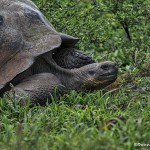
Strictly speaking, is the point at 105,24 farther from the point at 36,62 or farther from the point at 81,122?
the point at 81,122

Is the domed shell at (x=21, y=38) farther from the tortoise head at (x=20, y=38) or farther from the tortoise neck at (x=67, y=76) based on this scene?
the tortoise neck at (x=67, y=76)

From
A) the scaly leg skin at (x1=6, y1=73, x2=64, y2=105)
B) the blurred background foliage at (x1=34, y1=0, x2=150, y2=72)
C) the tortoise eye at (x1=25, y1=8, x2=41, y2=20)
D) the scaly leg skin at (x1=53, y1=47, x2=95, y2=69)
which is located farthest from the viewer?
the blurred background foliage at (x1=34, y1=0, x2=150, y2=72)

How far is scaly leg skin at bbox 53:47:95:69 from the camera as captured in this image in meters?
6.41

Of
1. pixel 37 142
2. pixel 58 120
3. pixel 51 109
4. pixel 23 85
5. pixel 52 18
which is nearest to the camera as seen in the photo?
pixel 37 142

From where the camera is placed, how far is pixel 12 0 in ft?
21.2

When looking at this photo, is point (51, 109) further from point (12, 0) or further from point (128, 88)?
point (12, 0)

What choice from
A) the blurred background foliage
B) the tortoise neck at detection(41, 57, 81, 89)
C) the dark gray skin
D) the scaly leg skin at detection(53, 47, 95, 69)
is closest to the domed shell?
the dark gray skin

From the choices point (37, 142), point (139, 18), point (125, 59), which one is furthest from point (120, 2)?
point (37, 142)

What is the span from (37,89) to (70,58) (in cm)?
90

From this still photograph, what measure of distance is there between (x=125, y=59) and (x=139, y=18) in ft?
2.23

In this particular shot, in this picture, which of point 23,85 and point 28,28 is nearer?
point 23,85

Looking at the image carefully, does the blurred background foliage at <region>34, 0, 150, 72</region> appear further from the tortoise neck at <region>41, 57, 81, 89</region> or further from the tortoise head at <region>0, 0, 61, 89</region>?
the tortoise head at <region>0, 0, 61, 89</region>

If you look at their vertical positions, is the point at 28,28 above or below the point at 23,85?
above

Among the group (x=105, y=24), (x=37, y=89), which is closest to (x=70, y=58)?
(x=37, y=89)
